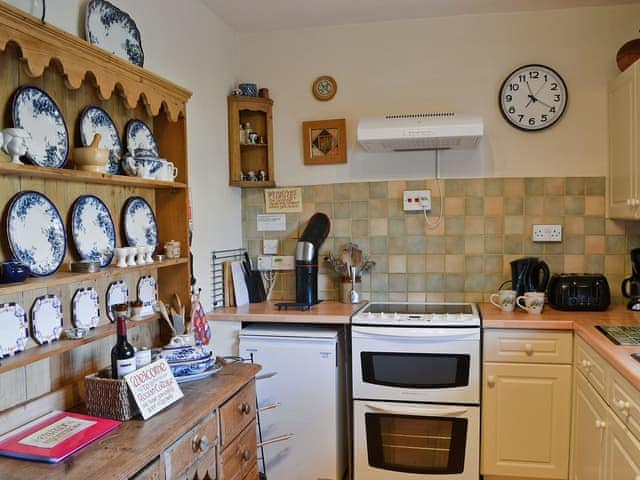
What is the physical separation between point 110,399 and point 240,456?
589 mm

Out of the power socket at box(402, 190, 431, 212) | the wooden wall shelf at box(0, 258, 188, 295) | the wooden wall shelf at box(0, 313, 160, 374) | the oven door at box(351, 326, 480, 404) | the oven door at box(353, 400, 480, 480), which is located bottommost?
the oven door at box(353, 400, 480, 480)

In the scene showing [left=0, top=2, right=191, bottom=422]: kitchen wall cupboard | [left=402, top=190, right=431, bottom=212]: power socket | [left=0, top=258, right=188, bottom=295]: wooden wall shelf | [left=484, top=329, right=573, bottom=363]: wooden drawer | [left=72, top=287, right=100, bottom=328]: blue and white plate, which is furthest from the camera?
[left=402, top=190, right=431, bottom=212]: power socket

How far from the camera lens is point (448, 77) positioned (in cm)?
298

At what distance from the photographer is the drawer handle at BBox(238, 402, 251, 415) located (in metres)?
1.90

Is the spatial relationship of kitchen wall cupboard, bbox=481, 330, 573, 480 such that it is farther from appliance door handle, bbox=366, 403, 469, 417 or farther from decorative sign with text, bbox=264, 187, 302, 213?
decorative sign with text, bbox=264, 187, 302, 213

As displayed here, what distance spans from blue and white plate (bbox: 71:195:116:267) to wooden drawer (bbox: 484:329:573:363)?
5.77 ft

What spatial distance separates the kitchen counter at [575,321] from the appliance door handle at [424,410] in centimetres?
43

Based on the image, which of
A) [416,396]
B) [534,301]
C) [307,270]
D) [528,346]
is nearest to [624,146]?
[534,301]

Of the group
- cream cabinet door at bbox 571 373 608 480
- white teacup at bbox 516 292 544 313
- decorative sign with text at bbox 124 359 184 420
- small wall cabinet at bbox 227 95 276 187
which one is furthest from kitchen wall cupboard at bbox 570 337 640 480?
small wall cabinet at bbox 227 95 276 187

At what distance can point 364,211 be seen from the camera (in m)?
3.12

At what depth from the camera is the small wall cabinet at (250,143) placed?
3029 mm

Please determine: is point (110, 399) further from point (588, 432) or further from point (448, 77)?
point (448, 77)

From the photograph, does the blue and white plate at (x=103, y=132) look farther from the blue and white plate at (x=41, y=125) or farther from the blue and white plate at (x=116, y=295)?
the blue and white plate at (x=116, y=295)

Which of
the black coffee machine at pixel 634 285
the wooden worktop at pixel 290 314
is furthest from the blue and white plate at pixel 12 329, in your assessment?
the black coffee machine at pixel 634 285
